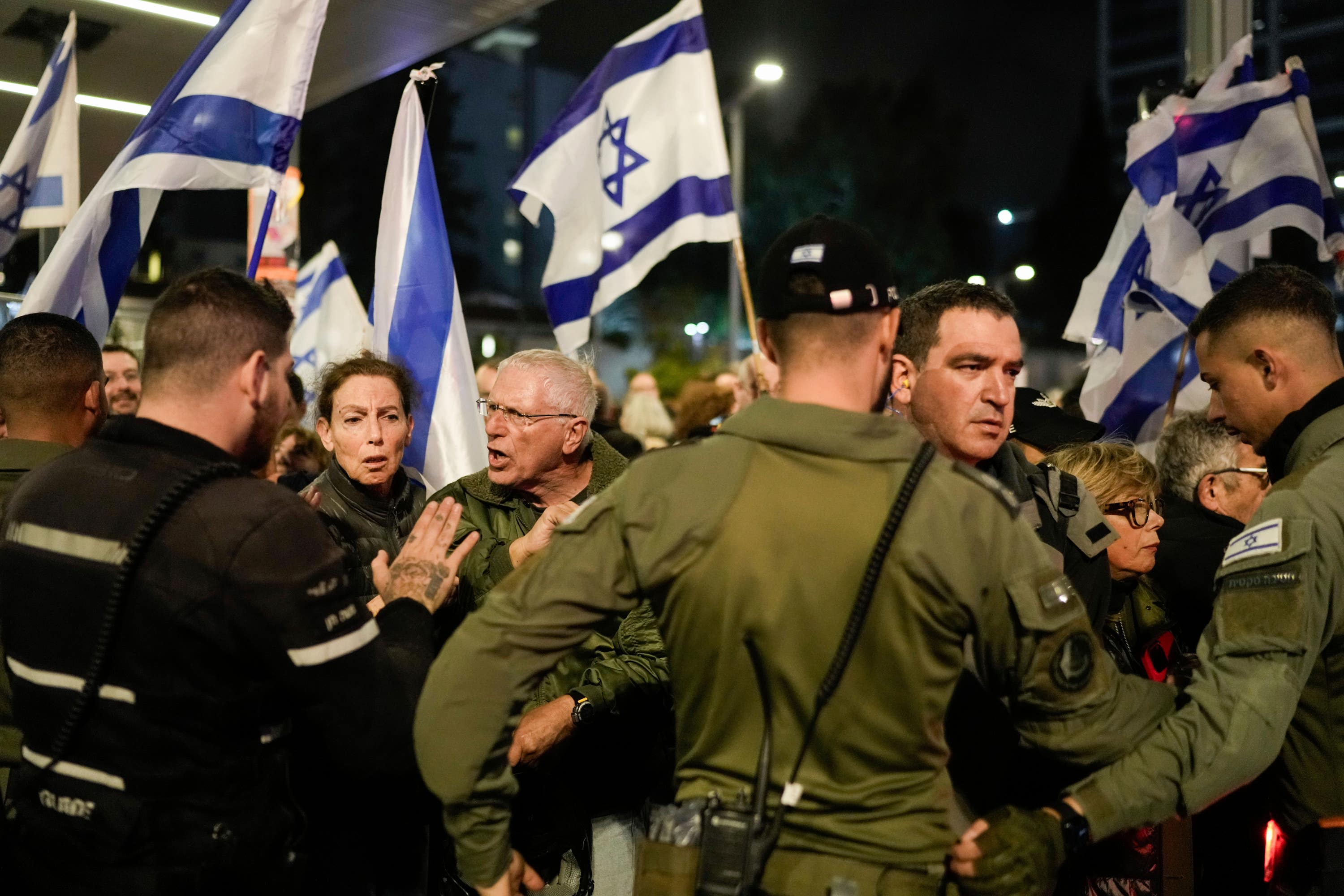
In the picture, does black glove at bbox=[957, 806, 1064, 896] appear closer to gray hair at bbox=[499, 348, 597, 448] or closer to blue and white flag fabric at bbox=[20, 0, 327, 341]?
gray hair at bbox=[499, 348, 597, 448]

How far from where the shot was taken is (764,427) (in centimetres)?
239

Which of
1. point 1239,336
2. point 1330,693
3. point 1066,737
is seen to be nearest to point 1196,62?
point 1239,336

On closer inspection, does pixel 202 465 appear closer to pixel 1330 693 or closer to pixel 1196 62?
pixel 1330 693

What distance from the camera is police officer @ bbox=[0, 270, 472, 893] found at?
8.11 ft

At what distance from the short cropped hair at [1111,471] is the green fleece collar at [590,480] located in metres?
1.73

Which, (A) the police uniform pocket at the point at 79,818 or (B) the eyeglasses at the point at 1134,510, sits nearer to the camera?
(A) the police uniform pocket at the point at 79,818

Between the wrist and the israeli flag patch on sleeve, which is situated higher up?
the israeli flag patch on sleeve

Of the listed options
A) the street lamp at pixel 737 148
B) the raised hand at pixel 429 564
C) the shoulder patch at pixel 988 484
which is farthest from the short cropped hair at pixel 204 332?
the street lamp at pixel 737 148

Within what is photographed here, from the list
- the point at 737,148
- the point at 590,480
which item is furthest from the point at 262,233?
the point at 737,148

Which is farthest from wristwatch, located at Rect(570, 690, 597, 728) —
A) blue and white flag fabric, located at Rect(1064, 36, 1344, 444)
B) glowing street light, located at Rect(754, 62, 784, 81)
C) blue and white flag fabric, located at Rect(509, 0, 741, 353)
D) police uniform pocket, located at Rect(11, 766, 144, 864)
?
glowing street light, located at Rect(754, 62, 784, 81)

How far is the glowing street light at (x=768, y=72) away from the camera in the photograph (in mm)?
14688

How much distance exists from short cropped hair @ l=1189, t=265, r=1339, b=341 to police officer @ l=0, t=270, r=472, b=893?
8.38 ft

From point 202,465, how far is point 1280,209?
19.8ft

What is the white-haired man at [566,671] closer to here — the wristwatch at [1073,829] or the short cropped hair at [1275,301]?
the wristwatch at [1073,829]
